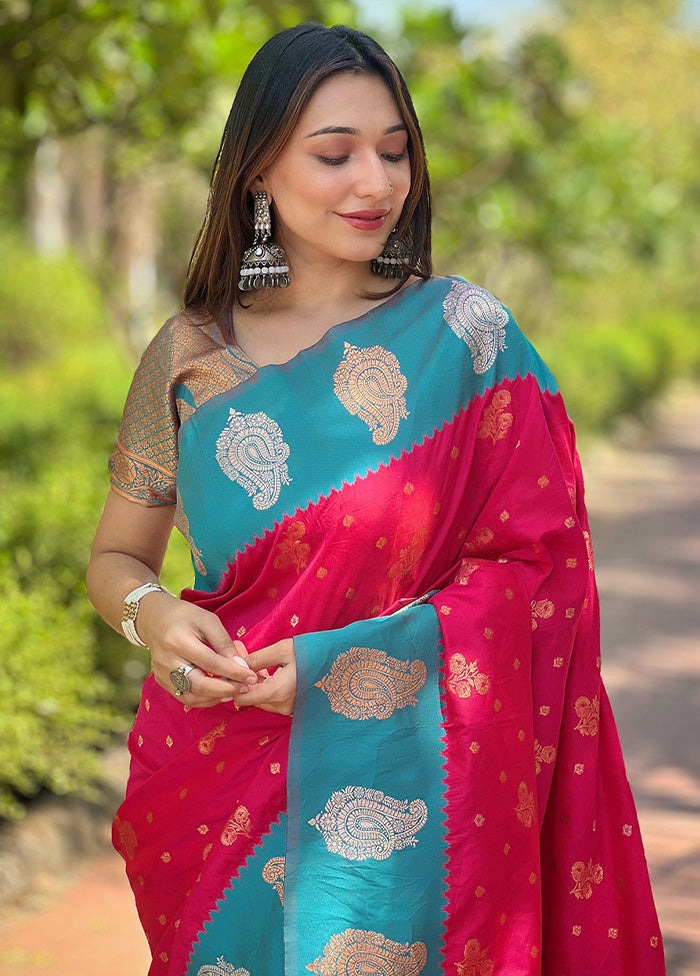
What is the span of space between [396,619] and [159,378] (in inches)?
19.7

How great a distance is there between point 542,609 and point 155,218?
16.7 metres

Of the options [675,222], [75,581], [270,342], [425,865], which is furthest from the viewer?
[675,222]

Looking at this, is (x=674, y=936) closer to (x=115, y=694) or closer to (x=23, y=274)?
(x=115, y=694)

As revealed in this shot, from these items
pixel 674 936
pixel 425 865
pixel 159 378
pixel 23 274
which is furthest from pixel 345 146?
pixel 23 274

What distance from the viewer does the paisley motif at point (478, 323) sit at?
68.0 inches

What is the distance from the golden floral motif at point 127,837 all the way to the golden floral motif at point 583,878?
65 centimetres

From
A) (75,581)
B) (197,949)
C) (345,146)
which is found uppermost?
(345,146)

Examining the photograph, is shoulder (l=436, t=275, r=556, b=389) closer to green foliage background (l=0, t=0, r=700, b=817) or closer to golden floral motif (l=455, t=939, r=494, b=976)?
golden floral motif (l=455, t=939, r=494, b=976)

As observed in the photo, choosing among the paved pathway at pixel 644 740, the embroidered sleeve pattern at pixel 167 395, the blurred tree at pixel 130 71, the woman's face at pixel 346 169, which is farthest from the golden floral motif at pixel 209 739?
the blurred tree at pixel 130 71

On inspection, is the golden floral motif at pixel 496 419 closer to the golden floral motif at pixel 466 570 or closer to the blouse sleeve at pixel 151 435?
the golden floral motif at pixel 466 570

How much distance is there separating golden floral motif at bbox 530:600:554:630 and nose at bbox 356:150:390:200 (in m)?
0.61

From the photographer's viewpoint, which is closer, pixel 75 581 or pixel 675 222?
pixel 75 581

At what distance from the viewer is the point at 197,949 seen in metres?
1.69

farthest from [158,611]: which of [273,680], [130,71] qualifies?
[130,71]
